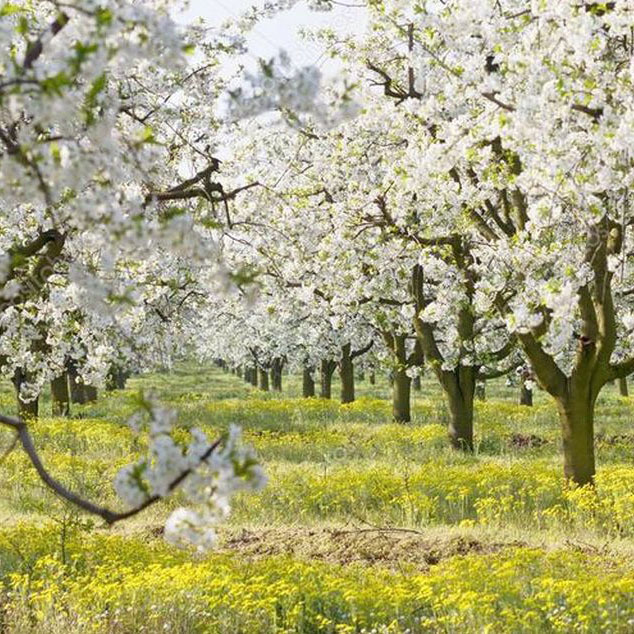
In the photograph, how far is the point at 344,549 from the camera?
8742 millimetres

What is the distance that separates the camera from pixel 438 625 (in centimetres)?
606

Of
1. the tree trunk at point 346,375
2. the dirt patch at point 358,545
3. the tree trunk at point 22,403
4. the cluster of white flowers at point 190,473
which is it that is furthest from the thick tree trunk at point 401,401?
the cluster of white flowers at point 190,473

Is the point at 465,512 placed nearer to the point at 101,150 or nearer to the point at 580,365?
the point at 580,365

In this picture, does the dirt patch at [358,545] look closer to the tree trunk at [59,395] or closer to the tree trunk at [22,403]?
the tree trunk at [22,403]

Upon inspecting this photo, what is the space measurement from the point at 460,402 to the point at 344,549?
336 inches

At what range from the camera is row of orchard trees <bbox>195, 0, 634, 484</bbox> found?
5598 mm

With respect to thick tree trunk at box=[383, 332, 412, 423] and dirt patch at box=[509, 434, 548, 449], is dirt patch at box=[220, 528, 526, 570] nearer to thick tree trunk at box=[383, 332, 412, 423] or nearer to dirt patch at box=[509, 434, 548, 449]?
dirt patch at box=[509, 434, 548, 449]

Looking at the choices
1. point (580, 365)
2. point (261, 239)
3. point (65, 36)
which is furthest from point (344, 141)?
point (65, 36)

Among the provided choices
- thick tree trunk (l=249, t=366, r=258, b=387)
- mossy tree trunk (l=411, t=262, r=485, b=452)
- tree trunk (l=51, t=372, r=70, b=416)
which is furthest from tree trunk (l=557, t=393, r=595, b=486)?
thick tree trunk (l=249, t=366, r=258, b=387)

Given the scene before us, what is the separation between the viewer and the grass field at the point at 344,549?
19.8ft

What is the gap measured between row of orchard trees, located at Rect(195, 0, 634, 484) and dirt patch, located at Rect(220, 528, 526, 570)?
2494 millimetres

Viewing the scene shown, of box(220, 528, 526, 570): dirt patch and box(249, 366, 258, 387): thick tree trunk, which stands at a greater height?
box(249, 366, 258, 387): thick tree trunk

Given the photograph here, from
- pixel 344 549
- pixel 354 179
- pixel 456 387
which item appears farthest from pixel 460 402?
pixel 344 549

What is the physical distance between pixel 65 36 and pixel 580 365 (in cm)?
880
